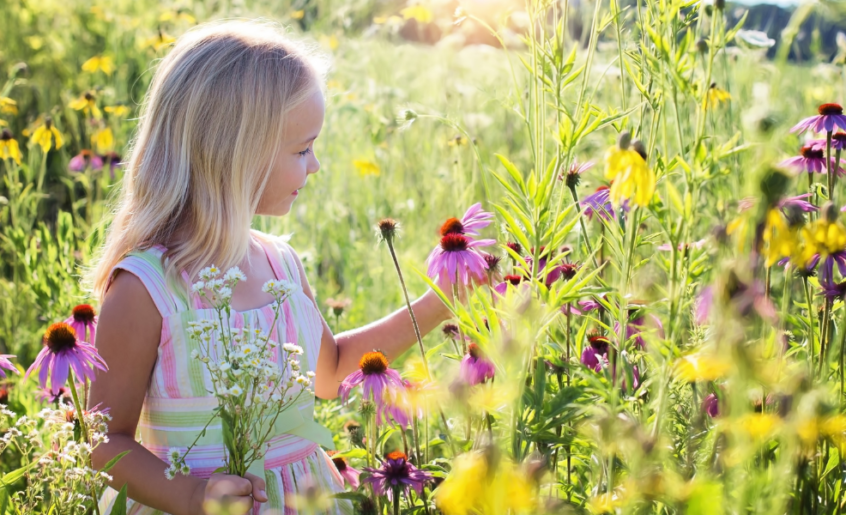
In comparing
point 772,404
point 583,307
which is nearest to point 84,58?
point 583,307

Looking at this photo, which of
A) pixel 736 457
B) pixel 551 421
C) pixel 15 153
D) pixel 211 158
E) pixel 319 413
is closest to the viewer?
pixel 736 457

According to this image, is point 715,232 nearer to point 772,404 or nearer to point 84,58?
point 772,404

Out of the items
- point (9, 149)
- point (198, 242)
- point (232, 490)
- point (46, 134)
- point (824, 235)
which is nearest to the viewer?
point (824, 235)

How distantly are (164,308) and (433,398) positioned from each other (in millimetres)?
503

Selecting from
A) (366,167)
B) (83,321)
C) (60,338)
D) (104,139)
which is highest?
(60,338)

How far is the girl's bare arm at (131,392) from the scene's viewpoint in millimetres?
1160

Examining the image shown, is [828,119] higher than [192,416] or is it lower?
higher

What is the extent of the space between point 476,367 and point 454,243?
0.75 ft

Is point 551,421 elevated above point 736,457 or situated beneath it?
situated beneath

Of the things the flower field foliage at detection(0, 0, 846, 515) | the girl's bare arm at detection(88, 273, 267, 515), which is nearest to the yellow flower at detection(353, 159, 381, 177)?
the flower field foliage at detection(0, 0, 846, 515)

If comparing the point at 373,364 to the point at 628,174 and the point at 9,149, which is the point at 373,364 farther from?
the point at 9,149

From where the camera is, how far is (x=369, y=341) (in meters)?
1.56

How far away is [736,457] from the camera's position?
0.65 meters

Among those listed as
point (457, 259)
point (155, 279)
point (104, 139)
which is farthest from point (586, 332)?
point (104, 139)
